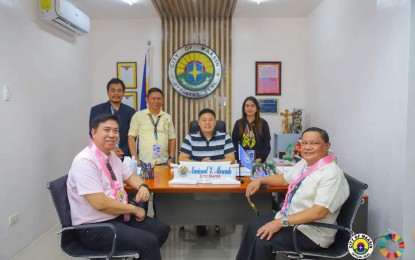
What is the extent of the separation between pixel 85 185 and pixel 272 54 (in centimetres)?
399

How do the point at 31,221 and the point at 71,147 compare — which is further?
the point at 71,147

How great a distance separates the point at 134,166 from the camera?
288 cm

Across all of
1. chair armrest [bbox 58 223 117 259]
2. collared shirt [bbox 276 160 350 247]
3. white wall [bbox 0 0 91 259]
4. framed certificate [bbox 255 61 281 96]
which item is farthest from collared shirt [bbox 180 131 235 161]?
framed certificate [bbox 255 61 281 96]

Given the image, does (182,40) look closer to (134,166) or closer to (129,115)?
(129,115)

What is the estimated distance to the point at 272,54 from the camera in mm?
5352

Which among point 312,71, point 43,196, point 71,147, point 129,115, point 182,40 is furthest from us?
point 182,40

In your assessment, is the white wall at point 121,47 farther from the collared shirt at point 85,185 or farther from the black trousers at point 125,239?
the black trousers at point 125,239

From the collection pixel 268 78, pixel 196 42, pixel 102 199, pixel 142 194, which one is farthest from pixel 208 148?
pixel 196 42

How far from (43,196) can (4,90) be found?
126 cm

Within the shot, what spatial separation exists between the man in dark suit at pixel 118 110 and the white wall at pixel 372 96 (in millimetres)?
2364

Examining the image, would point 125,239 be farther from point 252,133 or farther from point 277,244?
point 252,133

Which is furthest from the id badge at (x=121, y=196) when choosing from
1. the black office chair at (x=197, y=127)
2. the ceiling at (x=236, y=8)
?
the ceiling at (x=236, y=8)

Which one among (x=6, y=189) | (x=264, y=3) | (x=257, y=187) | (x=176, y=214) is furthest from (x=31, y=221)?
(x=264, y=3)

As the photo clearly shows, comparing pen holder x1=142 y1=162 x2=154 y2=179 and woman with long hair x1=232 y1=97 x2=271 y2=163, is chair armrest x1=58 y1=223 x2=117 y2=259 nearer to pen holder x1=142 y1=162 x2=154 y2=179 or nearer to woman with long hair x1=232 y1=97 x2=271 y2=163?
pen holder x1=142 y1=162 x2=154 y2=179
